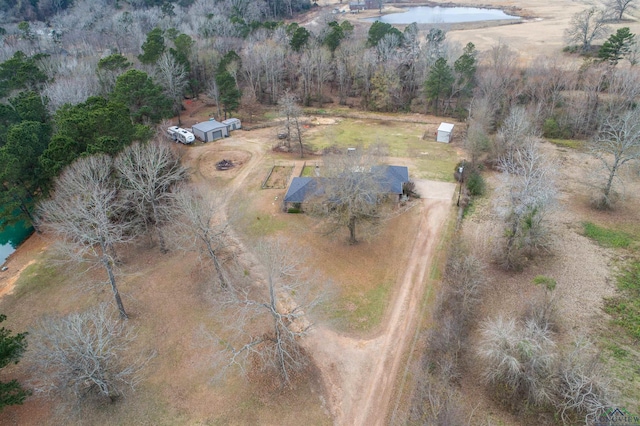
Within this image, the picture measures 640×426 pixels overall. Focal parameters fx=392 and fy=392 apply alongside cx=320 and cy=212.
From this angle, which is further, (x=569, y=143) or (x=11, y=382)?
(x=569, y=143)

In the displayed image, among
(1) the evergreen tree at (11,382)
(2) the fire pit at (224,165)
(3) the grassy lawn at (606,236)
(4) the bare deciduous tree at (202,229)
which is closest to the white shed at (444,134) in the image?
A: (3) the grassy lawn at (606,236)

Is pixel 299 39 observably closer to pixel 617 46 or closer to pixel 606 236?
pixel 617 46

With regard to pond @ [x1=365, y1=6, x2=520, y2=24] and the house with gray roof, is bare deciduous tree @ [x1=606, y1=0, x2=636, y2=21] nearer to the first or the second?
pond @ [x1=365, y1=6, x2=520, y2=24]

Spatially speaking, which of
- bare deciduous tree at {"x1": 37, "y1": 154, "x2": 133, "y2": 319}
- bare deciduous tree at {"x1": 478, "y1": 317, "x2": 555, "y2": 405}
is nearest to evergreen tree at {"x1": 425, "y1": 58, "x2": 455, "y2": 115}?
bare deciduous tree at {"x1": 37, "y1": 154, "x2": 133, "y2": 319}

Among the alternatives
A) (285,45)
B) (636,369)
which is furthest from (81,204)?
(285,45)

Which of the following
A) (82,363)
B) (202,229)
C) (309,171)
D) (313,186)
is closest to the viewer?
(82,363)

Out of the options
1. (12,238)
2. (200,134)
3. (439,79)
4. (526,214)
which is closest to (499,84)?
(439,79)
